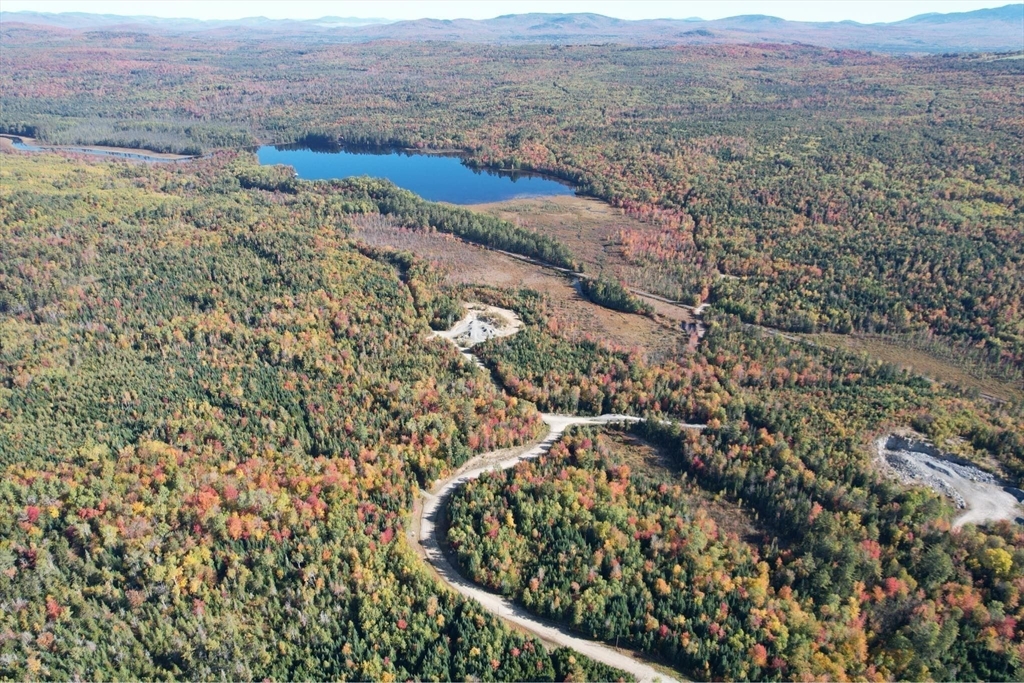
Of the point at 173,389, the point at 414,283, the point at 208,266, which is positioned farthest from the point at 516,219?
the point at 173,389

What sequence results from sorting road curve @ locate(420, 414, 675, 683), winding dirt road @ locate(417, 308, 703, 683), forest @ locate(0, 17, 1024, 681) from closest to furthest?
forest @ locate(0, 17, 1024, 681), road curve @ locate(420, 414, 675, 683), winding dirt road @ locate(417, 308, 703, 683)

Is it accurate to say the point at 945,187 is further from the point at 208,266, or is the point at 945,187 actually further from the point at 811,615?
the point at 208,266

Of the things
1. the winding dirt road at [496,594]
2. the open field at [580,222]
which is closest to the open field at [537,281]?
the open field at [580,222]

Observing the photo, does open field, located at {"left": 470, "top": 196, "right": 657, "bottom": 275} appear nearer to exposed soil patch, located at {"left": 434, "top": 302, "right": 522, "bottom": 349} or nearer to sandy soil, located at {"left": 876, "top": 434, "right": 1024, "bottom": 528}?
exposed soil patch, located at {"left": 434, "top": 302, "right": 522, "bottom": 349}

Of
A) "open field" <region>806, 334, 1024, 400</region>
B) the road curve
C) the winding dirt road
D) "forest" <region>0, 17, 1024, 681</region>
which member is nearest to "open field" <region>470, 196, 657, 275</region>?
"forest" <region>0, 17, 1024, 681</region>

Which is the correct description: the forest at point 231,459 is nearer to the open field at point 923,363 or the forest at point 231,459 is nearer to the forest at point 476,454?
the forest at point 476,454

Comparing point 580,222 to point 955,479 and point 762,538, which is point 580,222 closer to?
point 955,479
